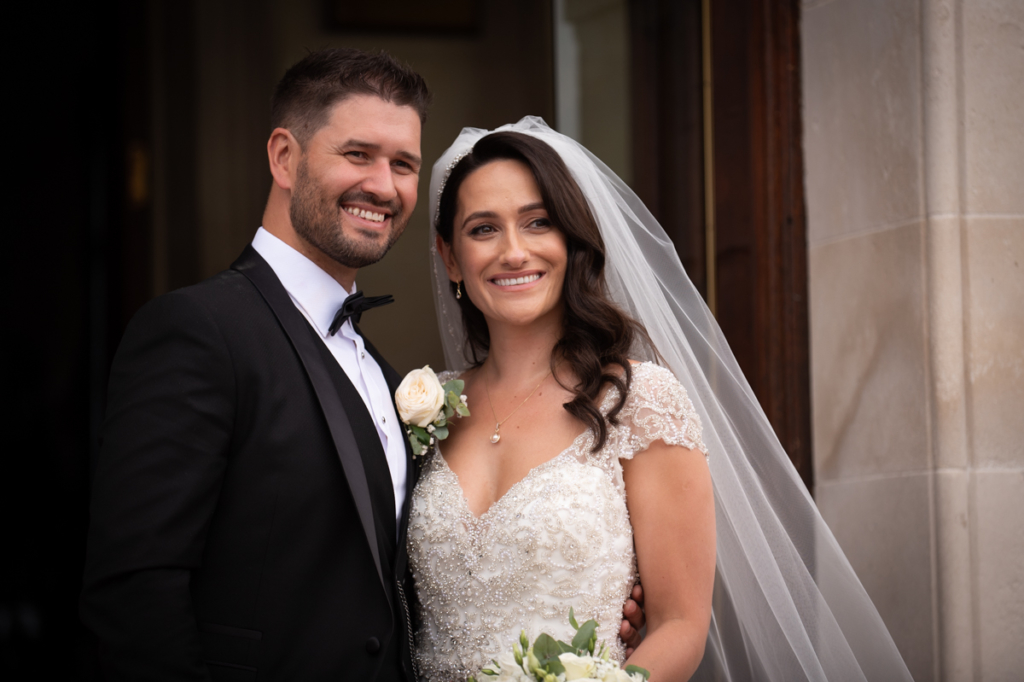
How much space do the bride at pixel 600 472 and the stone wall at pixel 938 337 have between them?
0.45m

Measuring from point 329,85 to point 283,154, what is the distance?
0.22m

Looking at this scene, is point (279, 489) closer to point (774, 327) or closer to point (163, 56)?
point (774, 327)

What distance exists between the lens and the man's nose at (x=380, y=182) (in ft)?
7.63

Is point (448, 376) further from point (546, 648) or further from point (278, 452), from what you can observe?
point (546, 648)

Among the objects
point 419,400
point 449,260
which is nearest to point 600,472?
point 419,400

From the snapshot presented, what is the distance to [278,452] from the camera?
76.6 inches

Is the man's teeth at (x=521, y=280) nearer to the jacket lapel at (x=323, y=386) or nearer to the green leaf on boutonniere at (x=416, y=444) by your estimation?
the green leaf on boutonniere at (x=416, y=444)

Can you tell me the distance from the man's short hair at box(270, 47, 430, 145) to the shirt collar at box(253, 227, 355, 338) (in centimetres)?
32

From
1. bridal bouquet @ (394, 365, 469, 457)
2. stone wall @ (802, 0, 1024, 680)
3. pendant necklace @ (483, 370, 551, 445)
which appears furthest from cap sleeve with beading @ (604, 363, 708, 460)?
stone wall @ (802, 0, 1024, 680)

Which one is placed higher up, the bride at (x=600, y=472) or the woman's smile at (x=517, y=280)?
the woman's smile at (x=517, y=280)

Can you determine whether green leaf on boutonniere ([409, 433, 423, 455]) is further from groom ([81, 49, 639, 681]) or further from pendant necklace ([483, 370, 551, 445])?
pendant necklace ([483, 370, 551, 445])

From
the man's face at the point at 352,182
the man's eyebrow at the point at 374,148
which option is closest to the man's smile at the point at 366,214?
the man's face at the point at 352,182

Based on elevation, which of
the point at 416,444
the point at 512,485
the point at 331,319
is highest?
the point at 331,319

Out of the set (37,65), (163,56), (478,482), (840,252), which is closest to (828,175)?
(840,252)
